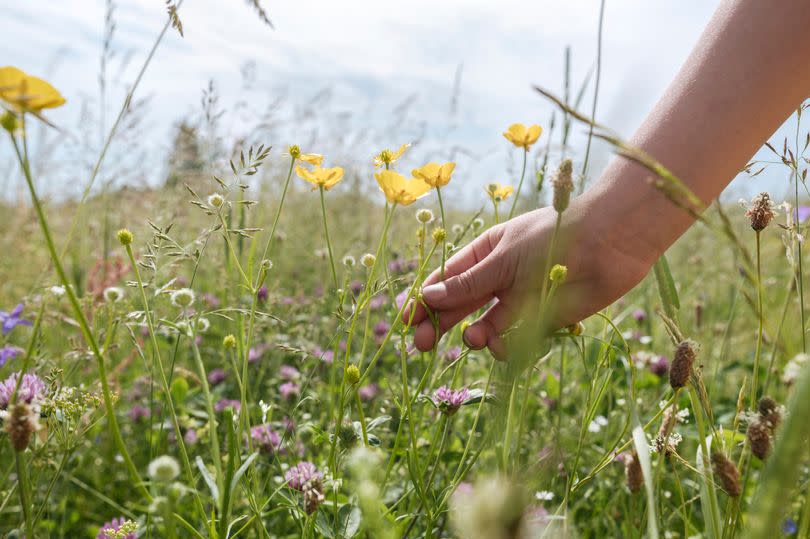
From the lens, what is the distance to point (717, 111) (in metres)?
0.74

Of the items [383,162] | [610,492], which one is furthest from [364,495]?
[610,492]

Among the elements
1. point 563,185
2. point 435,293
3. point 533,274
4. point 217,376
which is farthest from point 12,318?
point 563,185

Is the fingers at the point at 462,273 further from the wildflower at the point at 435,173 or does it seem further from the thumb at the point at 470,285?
the wildflower at the point at 435,173

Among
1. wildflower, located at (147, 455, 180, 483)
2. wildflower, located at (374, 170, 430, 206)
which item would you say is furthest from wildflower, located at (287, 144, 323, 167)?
wildflower, located at (147, 455, 180, 483)

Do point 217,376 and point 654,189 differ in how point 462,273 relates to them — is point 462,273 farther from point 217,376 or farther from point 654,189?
point 217,376

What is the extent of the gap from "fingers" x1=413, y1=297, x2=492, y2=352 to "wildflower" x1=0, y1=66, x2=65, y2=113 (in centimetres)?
52

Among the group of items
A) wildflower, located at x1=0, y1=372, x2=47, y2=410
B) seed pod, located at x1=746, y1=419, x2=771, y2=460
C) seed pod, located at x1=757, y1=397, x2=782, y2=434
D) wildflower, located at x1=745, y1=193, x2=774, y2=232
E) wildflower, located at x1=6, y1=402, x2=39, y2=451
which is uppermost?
wildflower, located at x1=745, y1=193, x2=774, y2=232

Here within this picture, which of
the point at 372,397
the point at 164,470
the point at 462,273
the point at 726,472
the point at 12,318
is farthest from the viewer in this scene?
the point at 372,397

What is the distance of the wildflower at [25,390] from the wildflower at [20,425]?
19 cm

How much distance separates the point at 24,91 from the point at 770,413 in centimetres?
67

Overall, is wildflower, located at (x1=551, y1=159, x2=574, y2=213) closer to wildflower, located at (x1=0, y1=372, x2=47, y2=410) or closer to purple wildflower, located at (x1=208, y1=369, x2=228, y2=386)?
wildflower, located at (x1=0, y1=372, x2=47, y2=410)

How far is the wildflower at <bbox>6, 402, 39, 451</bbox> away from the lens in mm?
496

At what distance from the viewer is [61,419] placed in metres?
0.70

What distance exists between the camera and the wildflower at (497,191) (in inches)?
40.0
